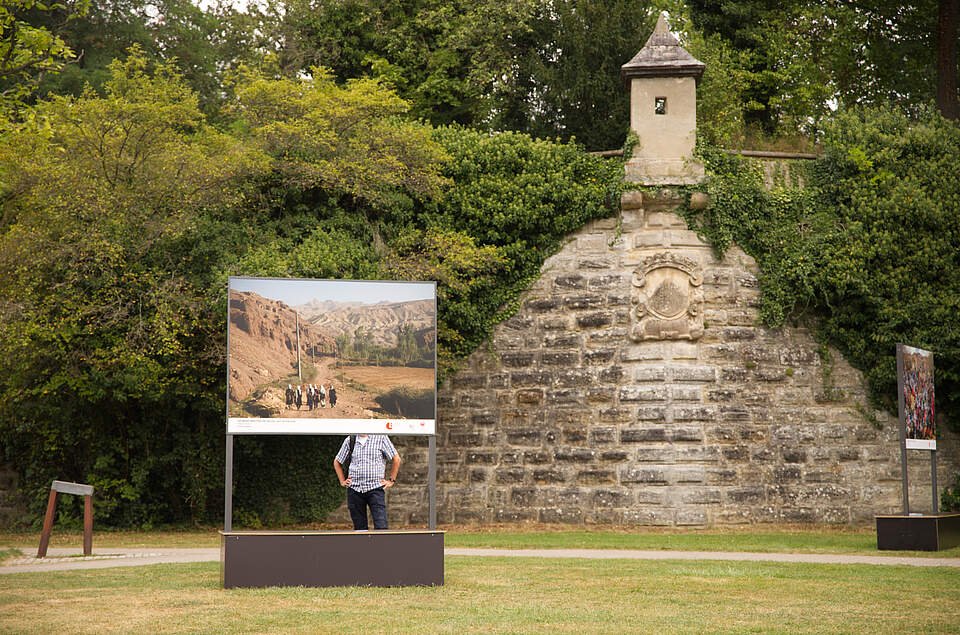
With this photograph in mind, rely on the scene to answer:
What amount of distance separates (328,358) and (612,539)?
7097 millimetres

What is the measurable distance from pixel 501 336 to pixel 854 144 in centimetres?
734

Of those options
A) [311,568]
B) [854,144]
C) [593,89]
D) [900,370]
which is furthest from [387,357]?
[593,89]

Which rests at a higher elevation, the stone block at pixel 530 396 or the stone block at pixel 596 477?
the stone block at pixel 530 396

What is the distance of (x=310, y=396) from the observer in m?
9.90

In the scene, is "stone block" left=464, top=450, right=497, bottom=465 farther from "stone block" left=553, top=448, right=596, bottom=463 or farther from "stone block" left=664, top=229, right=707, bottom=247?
"stone block" left=664, top=229, right=707, bottom=247

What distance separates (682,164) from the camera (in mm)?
17500

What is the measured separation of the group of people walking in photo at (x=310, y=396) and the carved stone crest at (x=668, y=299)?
8483mm

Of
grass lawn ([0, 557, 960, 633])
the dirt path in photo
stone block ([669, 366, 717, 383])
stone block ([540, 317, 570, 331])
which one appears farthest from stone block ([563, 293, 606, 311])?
the dirt path in photo

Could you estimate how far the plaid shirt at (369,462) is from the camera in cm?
1026

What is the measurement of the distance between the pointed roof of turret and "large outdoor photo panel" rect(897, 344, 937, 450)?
6207mm

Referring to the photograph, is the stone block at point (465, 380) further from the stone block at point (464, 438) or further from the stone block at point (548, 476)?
the stone block at point (548, 476)

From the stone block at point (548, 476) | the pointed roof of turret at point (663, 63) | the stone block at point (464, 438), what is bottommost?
the stone block at point (548, 476)

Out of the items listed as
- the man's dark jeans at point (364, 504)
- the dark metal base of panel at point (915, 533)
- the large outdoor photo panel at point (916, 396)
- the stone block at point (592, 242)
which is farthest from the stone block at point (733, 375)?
the man's dark jeans at point (364, 504)

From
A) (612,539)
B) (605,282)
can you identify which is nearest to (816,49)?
(605,282)
